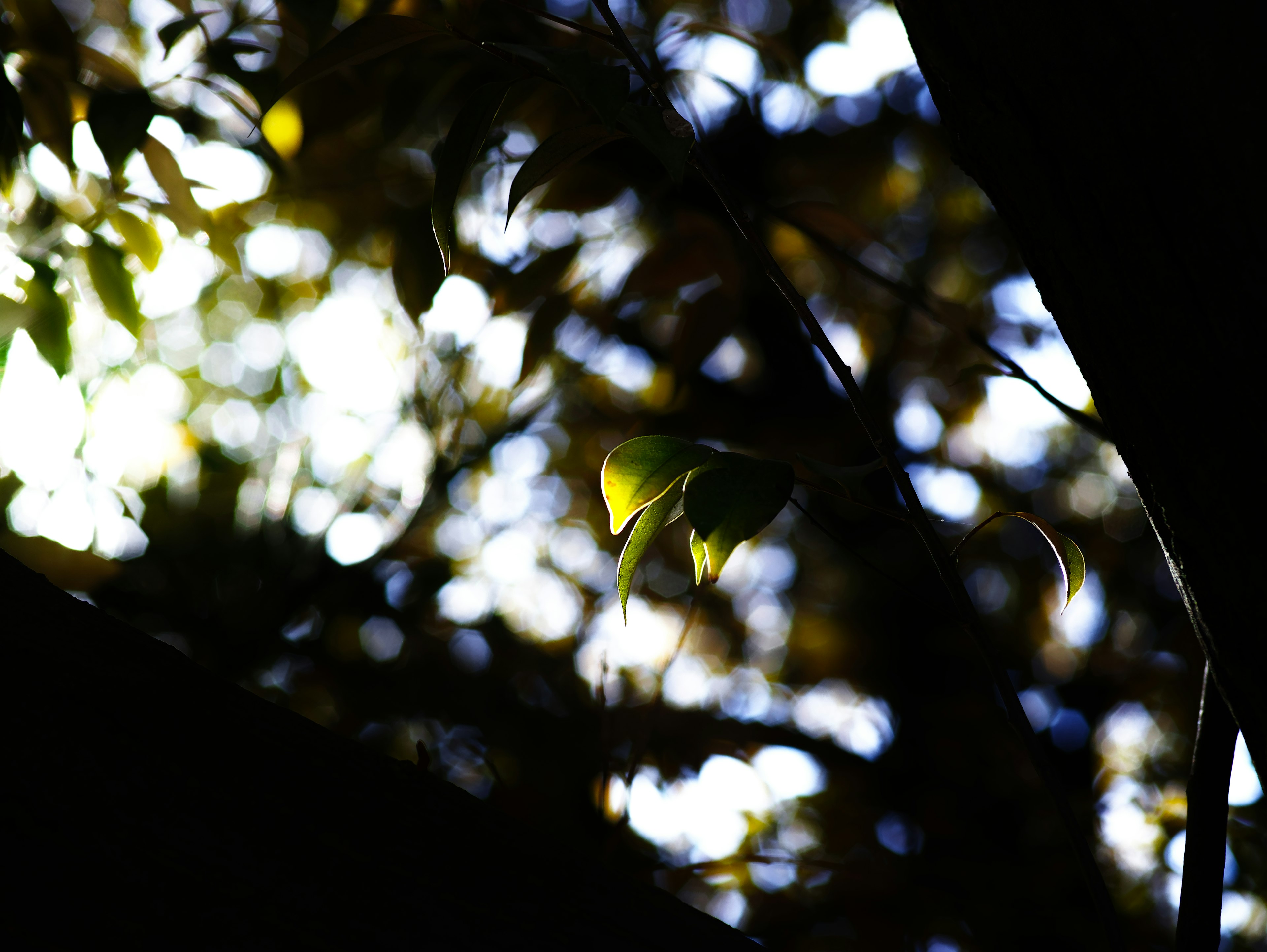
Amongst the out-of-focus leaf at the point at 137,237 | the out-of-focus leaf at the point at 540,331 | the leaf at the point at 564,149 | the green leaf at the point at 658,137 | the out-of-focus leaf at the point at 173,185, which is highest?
the out-of-focus leaf at the point at 540,331

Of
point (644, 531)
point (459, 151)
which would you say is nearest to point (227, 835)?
point (644, 531)

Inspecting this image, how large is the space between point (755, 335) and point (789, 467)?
1368mm

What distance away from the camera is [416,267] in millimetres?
765

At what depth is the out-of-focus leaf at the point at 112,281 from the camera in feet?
2.41

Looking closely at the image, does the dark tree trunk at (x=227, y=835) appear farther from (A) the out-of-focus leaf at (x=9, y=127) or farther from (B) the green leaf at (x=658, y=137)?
(A) the out-of-focus leaf at (x=9, y=127)

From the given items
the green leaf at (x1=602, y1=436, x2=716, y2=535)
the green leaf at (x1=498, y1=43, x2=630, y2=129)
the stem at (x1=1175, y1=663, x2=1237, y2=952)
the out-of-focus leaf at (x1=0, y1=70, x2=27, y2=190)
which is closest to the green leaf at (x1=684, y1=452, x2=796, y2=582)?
the green leaf at (x1=602, y1=436, x2=716, y2=535)


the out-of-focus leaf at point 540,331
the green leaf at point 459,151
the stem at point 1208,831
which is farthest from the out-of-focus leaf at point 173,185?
the stem at point 1208,831

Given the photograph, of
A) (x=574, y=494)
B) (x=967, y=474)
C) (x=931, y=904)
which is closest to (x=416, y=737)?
(x=574, y=494)

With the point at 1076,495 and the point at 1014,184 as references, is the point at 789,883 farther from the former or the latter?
the point at 1014,184

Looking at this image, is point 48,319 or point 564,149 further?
point 48,319

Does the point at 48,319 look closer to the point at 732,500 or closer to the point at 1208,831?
the point at 732,500

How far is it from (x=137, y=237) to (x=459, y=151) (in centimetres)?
54

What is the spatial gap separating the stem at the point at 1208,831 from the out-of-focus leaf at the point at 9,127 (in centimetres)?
87

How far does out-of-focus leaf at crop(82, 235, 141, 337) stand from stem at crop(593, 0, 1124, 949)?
582mm
